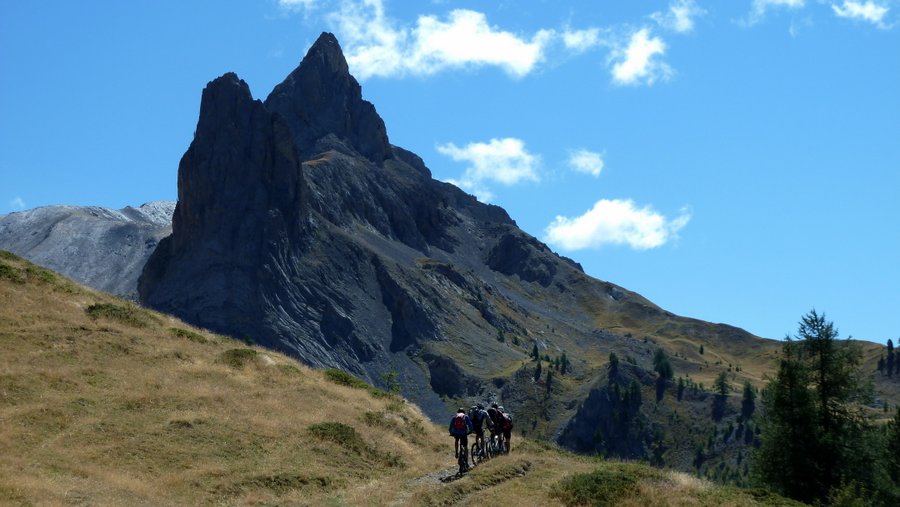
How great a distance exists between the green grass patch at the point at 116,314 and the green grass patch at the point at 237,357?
19.2ft

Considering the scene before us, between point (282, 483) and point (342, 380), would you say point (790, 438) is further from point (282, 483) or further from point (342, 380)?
point (282, 483)

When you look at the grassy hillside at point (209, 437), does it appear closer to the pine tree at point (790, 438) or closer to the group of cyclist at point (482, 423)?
the group of cyclist at point (482, 423)

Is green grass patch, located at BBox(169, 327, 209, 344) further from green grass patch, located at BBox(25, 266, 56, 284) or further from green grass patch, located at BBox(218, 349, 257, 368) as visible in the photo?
green grass patch, located at BBox(25, 266, 56, 284)

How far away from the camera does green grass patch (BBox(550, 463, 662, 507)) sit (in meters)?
29.4

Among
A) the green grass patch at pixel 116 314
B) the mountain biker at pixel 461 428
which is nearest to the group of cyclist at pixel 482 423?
the mountain biker at pixel 461 428

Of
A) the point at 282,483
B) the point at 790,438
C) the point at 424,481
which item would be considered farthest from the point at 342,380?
the point at 790,438

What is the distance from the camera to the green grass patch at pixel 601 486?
96.4 feet

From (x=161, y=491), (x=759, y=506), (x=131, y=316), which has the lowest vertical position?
(x=161, y=491)

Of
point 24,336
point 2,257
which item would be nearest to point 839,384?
point 24,336

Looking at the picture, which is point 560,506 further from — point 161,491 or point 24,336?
point 24,336

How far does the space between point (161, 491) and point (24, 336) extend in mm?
17328

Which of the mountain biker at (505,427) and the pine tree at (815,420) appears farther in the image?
the pine tree at (815,420)

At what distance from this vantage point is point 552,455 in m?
38.8

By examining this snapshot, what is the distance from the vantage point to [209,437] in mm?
34000
